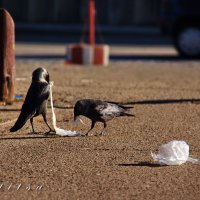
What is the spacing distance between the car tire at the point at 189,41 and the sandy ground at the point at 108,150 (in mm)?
6734

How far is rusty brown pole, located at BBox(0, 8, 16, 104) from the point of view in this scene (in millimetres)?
13133

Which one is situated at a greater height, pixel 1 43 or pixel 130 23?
pixel 1 43

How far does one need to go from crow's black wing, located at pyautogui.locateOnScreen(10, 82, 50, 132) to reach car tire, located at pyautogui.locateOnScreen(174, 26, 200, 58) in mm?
12600

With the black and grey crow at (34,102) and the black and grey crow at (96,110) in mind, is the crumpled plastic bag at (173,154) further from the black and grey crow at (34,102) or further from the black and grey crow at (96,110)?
the black and grey crow at (34,102)

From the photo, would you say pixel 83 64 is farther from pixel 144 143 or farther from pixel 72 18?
pixel 72 18

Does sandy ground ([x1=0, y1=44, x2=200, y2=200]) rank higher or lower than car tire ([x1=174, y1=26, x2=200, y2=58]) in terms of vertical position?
higher

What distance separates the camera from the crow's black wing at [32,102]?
10.3 metres

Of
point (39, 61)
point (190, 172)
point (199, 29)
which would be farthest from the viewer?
point (199, 29)

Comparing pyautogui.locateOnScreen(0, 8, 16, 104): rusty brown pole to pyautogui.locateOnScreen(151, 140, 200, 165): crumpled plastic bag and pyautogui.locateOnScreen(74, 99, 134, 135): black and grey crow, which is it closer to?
pyautogui.locateOnScreen(74, 99, 134, 135): black and grey crow

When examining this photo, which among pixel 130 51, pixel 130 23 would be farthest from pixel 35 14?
pixel 130 51

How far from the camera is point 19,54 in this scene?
76.7 ft

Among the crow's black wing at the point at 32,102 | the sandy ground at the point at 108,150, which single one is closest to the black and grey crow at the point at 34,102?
the crow's black wing at the point at 32,102

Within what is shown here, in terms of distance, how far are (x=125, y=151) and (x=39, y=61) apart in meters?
11.7

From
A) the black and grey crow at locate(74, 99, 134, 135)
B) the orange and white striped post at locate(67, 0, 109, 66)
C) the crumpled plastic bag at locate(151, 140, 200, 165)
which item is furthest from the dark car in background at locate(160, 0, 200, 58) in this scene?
the crumpled plastic bag at locate(151, 140, 200, 165)
